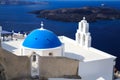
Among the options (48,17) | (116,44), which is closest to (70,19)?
(48,17)

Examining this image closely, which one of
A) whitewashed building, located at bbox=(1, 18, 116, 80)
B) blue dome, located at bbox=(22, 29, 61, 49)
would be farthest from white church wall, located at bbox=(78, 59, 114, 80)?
blue dome, located at bbox=(22, 29, 61, 49)

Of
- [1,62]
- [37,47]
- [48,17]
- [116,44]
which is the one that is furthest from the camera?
[48,17]

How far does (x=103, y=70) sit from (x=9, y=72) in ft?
20.2

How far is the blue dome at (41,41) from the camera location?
20.2 meters

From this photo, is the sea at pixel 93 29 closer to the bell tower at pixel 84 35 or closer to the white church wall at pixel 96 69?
the bell tower at pixel 84 35

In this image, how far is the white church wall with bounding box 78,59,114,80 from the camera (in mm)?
20078

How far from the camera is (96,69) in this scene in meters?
20.6

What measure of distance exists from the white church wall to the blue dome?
225 cm

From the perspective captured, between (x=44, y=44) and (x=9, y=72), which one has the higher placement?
(x=44, y=44)

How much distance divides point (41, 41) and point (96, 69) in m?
3.97

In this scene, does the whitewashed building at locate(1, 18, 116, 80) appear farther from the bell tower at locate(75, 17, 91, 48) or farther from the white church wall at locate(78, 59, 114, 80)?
the bell tower at locate(75, 17, 91, 48)

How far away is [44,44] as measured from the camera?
20.2m

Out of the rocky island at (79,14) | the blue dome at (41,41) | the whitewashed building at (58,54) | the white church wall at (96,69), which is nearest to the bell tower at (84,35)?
the whitewashed building at (58,54)

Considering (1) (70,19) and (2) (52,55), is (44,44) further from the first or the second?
(1) (70,19)
